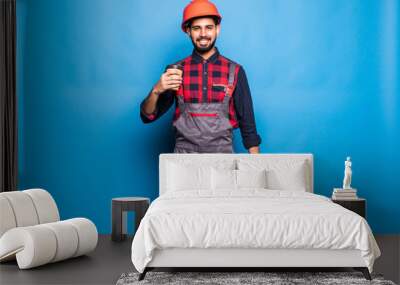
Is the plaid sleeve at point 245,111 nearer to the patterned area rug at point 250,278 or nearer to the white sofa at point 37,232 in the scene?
the white sofa at point 37,232

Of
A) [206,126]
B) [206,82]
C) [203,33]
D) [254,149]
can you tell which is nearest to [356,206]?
[254,149]

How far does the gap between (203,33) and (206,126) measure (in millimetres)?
965

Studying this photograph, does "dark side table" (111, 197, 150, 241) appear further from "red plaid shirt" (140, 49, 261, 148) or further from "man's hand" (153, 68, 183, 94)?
"man's hand" (153, 68, 183, 94)

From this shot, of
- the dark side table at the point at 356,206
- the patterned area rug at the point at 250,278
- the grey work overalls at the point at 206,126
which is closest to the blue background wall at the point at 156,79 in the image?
the grey work overalls at the point at 206,126

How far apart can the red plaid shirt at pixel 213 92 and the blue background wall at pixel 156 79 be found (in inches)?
12.7

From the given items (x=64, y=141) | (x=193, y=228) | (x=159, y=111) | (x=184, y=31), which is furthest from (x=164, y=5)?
(x=193, y=228)

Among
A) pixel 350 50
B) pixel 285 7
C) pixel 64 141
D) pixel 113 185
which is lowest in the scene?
pixel 113 185

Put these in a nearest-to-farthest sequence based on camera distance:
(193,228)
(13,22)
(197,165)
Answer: (193,228) < (197,165) < (13,22)

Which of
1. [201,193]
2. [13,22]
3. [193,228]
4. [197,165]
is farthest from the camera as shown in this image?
[13,22]

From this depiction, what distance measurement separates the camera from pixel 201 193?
5.64 metres

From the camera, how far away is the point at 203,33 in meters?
6.78

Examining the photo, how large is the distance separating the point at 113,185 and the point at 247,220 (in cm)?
291

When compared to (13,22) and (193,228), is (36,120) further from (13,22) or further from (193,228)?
(193,228)

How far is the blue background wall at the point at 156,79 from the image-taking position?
282 inches
